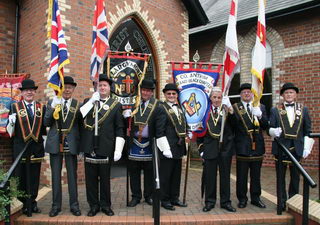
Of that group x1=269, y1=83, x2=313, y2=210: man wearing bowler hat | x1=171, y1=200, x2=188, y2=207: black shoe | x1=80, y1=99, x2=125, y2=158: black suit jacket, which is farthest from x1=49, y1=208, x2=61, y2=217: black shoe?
x1=269, y1=83, x2=313, y2=210: man wearing bowler hat

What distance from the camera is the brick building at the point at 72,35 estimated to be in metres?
6.20

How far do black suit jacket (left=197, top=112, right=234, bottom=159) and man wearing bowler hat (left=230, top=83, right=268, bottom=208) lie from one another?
0.43 feet

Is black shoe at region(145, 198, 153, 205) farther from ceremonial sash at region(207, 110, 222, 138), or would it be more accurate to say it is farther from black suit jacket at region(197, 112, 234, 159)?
ceremonial sash at region(207, 110, 222, 138)

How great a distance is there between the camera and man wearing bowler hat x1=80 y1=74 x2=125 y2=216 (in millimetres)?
4164

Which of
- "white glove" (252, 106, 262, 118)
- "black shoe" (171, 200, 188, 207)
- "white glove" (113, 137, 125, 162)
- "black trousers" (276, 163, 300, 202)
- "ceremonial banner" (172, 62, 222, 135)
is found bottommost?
"black shoe" (171, 200, 188, 207)


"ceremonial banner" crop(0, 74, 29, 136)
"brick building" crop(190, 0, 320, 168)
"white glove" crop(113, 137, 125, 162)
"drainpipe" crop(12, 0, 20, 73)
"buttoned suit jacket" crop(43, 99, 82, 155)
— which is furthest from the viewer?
"brick building" crop(190, 0, 320, 168)

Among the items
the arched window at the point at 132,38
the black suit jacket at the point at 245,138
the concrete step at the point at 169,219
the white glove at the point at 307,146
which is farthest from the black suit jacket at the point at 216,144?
the arched window at the point at 132,38

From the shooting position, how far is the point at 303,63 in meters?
8.38

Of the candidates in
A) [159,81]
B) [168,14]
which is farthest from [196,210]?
[168,14]

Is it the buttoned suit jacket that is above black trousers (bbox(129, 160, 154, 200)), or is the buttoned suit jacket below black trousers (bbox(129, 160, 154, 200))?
above

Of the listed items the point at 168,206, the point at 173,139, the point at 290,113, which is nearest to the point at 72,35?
the point at 173,139

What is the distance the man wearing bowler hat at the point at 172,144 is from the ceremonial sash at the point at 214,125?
387 millimetres

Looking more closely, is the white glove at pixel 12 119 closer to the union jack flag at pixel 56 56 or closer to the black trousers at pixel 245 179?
the union jack flag at pixel 56 56

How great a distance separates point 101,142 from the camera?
164 inches
